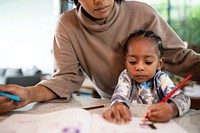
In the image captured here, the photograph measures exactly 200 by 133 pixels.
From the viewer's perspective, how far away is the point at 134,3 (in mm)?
1045

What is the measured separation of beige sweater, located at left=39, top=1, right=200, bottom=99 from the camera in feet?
3.09

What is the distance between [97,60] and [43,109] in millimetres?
358

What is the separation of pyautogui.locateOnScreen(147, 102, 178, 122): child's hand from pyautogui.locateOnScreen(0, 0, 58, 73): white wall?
18.4 feet

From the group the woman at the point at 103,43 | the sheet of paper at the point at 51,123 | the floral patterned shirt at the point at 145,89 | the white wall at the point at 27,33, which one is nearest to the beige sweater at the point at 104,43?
the woman at the point at 103,43

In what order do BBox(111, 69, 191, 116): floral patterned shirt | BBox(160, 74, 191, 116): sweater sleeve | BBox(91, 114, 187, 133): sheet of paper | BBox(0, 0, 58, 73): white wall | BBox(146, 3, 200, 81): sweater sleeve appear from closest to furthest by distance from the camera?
BBox(91, 114, 187, 133): sheet of paper
BBox(160, 74, 191, 116): sweater sleeve
BBox(111, 69, 191, 116): floral patterned shirt
BBox(146, 3, 200, 81): sweater sleeve
BBox(0, 0, 58, 73): white wall

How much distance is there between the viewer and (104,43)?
1.01 metres

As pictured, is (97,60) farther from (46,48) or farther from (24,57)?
(24,57)

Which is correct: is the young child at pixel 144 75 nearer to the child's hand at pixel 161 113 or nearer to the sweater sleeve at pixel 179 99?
the sweater sleeve at pixel 179 99

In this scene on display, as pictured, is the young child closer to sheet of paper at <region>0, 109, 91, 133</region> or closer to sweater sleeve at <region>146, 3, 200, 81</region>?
sweater sleeve at <region>146, 3, 200, 81</region>

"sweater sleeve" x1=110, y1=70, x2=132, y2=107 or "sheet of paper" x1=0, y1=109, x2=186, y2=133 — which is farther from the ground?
"sweater sleeve" x1=110, y1=70, x2=132, y2=107

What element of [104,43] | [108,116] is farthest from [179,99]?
[104,43]

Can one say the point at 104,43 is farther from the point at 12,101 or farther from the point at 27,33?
the point at 27,33

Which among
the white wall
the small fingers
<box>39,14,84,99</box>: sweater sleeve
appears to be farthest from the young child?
the white wall

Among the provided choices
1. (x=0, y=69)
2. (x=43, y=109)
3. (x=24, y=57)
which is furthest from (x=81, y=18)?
(x=0, y=69)
